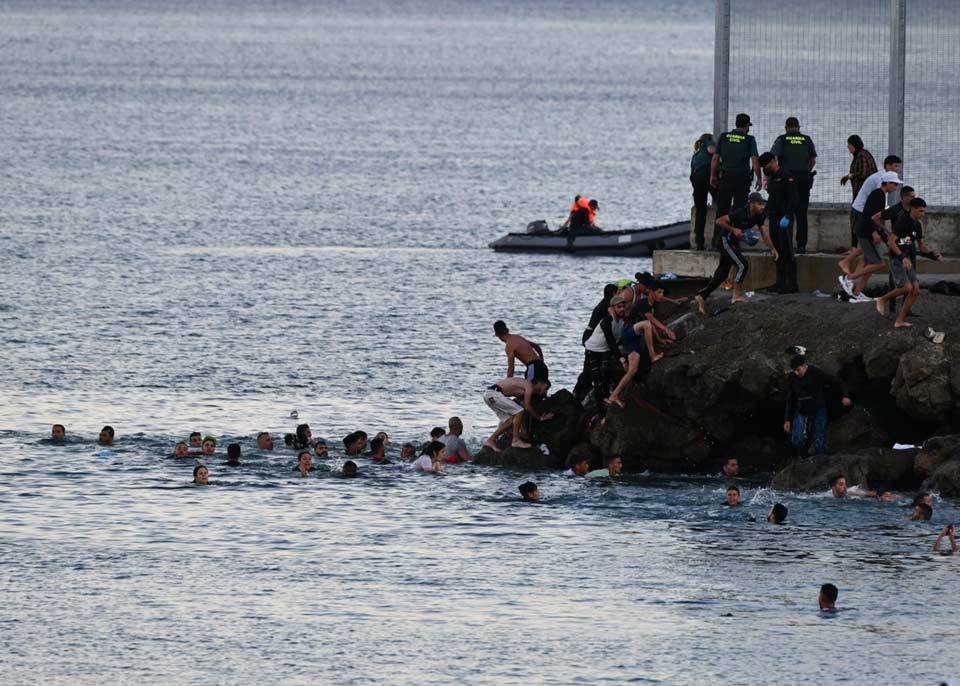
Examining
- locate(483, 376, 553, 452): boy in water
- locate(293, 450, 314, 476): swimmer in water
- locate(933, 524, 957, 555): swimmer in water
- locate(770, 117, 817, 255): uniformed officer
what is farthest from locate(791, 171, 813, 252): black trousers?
locate(293, 450, 314, 476): swimmer in water

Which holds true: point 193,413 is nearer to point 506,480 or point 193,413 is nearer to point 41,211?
point 506,480

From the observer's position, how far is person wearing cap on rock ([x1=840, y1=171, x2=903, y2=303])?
3017 centimetres

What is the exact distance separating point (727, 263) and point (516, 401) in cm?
439

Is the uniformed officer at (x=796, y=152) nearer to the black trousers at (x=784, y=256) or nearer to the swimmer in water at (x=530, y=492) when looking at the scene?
the black trousers at (x=784, y=256)

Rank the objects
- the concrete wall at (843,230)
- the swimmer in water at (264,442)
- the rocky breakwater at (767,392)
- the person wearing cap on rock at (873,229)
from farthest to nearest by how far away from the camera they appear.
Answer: the swimmer in water at (264,442)
the concrete wall at (843,230)
the rocky breakwater at (767,392)
the person wearing cap on rock at (873,229)

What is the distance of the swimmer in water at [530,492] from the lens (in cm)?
3152

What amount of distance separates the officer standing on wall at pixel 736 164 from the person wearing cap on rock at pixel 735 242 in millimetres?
416

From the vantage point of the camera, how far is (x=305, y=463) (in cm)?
3388

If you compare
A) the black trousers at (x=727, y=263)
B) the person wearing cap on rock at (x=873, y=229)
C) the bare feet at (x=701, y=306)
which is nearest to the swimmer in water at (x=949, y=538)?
the person wearing cap on rock at (x=873, y=229)

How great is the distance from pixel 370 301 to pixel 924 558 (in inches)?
1216

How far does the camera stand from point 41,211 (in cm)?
8050

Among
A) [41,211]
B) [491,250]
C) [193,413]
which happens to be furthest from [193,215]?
[193,413]

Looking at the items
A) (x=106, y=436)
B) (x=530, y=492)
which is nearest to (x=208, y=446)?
(x=106, y=436)

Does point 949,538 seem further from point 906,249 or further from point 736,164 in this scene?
point 736,164
